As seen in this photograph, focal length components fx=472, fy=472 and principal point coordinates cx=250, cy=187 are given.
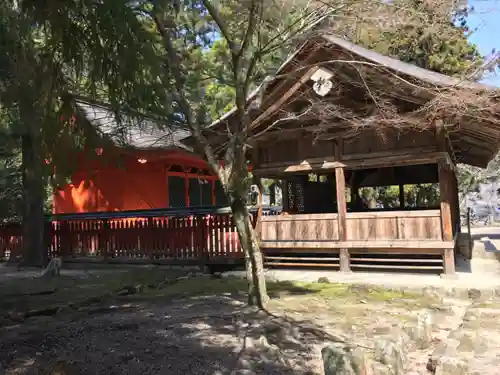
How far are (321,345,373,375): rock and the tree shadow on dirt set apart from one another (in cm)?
70

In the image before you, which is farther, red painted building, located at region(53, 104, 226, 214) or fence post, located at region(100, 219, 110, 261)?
red painted building, located at region(53, 104, 226, 214)

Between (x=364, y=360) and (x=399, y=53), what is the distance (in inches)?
561

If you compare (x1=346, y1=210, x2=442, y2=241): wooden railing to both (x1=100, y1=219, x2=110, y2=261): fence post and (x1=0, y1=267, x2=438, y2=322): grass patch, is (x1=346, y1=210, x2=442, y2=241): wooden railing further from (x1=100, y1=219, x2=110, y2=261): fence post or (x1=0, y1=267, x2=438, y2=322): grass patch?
(x1=100, y1=219, x2=110, y2=261): fence post

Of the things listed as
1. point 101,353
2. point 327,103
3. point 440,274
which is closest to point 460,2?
point 327,103

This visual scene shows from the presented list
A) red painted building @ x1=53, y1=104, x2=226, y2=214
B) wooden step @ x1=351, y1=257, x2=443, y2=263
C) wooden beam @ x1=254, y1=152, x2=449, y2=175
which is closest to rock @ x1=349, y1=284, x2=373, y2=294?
wooden step @ x1=351, y1=257, x2=443, y2=263

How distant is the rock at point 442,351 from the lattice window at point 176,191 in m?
12.3

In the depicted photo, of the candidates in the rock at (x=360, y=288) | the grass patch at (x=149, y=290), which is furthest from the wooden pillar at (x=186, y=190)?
the rock at (x=360, y=288)

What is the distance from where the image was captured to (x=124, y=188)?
1506 centimetres

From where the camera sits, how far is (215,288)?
897cm

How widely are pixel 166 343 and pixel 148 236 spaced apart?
765 cm

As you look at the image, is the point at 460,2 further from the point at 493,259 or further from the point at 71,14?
the point at 493,259

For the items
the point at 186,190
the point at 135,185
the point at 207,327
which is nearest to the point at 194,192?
the point at 186,190

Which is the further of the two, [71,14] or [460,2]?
[460,2]

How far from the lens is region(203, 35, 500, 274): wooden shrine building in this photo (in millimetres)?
8844
